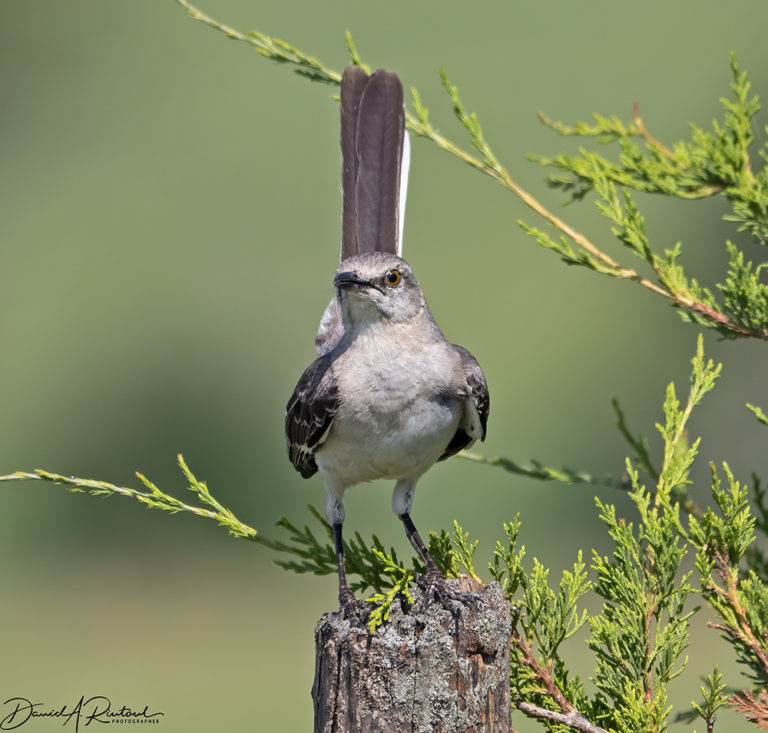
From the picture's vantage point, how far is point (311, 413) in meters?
3.92

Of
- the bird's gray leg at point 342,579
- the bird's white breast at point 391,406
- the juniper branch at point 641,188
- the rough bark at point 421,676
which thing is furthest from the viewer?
Answer: the bird's white breast at point 391,406

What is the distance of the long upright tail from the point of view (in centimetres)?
432

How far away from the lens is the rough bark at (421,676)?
8.54ft

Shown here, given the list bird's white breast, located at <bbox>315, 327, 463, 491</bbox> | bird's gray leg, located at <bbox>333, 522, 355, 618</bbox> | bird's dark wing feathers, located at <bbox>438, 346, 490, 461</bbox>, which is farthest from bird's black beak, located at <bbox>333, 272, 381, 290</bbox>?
bird's gray leg, located at <bbox>333, 522, 355, 618</bbox>

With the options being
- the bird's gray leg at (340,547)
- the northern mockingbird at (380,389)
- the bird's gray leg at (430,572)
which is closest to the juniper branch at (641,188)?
Result: the northern mockingbird at (380,389)

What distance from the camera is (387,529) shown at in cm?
1294

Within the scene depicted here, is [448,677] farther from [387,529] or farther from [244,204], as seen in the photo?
[244,204]

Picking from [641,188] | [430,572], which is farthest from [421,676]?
[641,188]

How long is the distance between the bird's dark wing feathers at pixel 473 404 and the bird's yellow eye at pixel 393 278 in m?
0.40

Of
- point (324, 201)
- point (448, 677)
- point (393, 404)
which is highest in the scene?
point (324, 201)

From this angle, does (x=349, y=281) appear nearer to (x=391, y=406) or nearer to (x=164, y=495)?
(x=391, y=406)

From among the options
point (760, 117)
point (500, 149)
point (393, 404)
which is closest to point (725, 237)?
point (760, 117)

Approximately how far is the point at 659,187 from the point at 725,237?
10.2m

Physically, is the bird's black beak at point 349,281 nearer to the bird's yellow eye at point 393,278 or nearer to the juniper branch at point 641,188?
the bird's yellow eye at point 393,278
